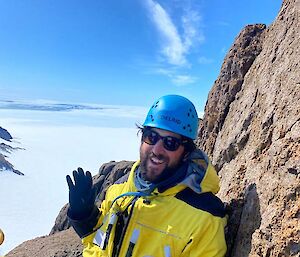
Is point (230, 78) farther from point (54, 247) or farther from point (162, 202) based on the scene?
point (54, 247)

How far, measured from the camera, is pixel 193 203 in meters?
3.81

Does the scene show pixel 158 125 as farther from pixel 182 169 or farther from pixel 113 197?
pixel 113 197

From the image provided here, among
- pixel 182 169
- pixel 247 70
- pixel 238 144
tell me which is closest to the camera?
pixel 182 169

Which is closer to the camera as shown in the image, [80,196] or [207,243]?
[207,243]

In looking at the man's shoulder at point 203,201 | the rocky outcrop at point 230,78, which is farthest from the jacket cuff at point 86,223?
the rocky outcrop at point 230,78

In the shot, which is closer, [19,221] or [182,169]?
[182,169]

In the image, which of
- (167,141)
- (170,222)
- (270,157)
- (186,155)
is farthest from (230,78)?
(170,222)

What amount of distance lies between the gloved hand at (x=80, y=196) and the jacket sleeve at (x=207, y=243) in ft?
5.09

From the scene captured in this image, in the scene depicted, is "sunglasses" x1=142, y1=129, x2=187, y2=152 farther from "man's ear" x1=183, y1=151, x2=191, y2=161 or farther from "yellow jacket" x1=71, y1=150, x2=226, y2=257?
"yellow jacket" x1=71, y1=150, x2=226, y2=257

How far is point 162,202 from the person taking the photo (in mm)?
3963

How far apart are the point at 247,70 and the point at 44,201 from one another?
398ft

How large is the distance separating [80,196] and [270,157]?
2354 millimetres

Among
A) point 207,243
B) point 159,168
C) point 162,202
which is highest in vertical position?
point 159,168

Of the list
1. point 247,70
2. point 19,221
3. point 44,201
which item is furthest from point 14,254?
point 44,201
